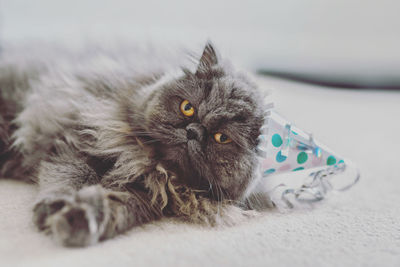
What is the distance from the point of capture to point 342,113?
230cm

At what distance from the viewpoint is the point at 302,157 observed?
3.21 ft

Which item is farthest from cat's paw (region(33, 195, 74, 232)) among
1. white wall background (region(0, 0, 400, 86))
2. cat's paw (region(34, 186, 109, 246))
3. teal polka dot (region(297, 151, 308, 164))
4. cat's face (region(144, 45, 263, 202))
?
white wall background (region(0, 0, 400, 86))

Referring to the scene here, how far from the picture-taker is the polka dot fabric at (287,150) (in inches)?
36.7

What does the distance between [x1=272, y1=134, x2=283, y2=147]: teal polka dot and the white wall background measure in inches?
63.5

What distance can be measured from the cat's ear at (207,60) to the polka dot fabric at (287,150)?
27 centimetres

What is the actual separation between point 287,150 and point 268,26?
2.17 meters

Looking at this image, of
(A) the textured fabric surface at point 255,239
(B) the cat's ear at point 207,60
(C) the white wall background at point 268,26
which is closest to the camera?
(A) the textured fabric surface at point 255,239

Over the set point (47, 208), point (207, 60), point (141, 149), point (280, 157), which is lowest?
point (47, 208)

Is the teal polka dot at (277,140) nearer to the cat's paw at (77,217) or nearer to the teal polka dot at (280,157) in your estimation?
the teal polka dot at (280,157)

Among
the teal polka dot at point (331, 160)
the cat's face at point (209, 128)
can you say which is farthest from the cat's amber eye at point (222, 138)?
A: the teal polka dot at point (331, 160)

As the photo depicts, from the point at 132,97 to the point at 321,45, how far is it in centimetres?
213

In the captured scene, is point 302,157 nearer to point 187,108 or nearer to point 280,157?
point 280,157

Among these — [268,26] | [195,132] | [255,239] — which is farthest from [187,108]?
[268,26]

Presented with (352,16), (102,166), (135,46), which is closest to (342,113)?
(352,16)
